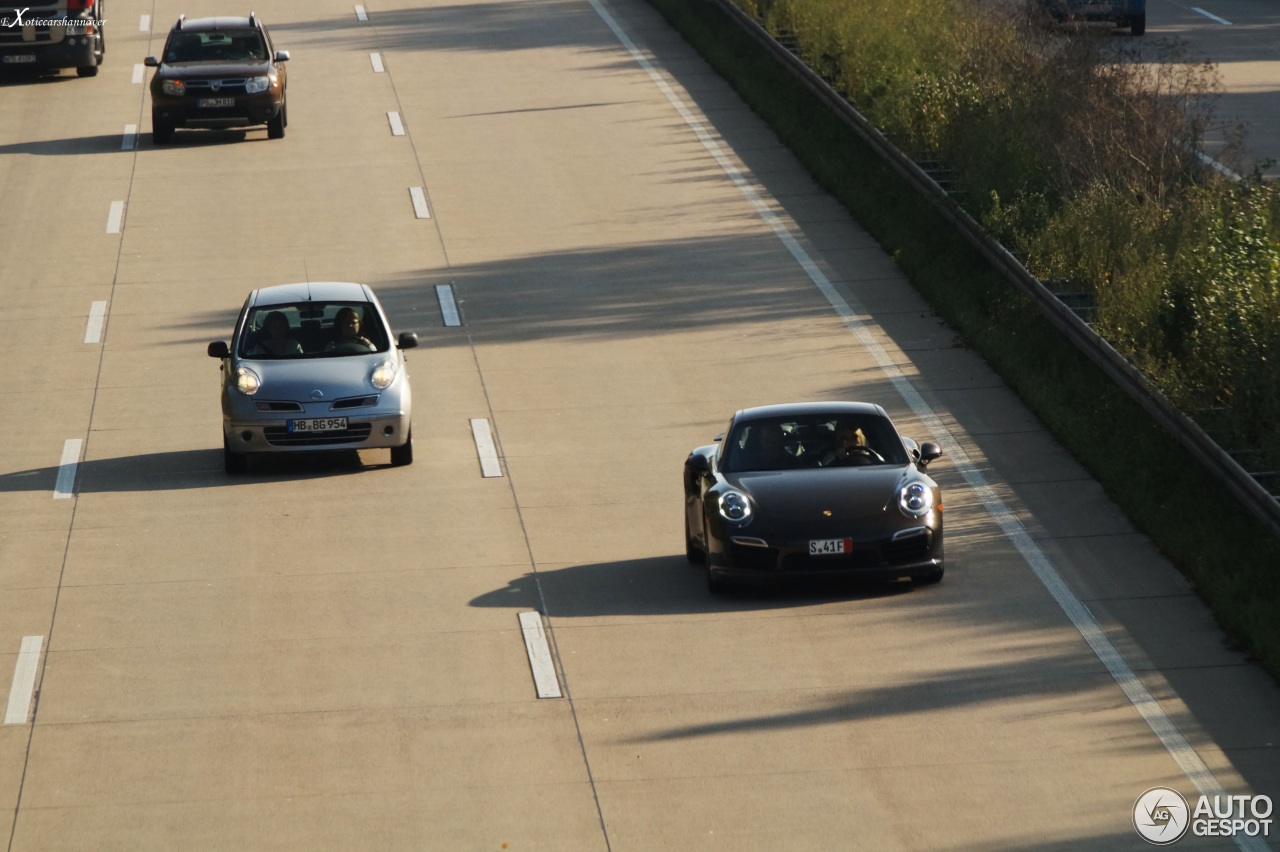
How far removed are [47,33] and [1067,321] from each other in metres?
23.1

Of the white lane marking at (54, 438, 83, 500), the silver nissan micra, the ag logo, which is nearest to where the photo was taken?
the ag logo

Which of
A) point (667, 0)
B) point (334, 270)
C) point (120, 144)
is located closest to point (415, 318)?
point (334, 270)

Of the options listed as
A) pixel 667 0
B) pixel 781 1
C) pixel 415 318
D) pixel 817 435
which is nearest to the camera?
pixel 817 435

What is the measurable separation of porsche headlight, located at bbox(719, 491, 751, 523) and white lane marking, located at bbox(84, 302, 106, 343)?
11182mm

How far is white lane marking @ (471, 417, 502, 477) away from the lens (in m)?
17.8

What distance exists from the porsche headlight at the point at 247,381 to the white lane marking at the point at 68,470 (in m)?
1.64

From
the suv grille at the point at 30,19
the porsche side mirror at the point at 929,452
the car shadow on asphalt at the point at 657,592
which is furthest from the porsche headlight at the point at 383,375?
the suv grille at the point at 30,19

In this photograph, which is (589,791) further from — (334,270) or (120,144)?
(120,144)

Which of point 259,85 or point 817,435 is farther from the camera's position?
point 259,85

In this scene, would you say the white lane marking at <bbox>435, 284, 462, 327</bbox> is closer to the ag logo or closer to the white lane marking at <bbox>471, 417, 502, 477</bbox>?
the white lane marking at <bbox>471, 417, 502, 477</bbox>

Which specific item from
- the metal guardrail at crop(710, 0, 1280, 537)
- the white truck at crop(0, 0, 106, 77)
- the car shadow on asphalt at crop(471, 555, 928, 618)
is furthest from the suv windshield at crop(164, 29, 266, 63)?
the car shadow on asphalt at crop(471, 555, 928, 618)

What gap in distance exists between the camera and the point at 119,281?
2528 centimetres

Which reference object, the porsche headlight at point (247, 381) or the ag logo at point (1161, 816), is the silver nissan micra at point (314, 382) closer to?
the porsche headlight at point (247, 381)

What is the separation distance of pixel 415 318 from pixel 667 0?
1889cm
